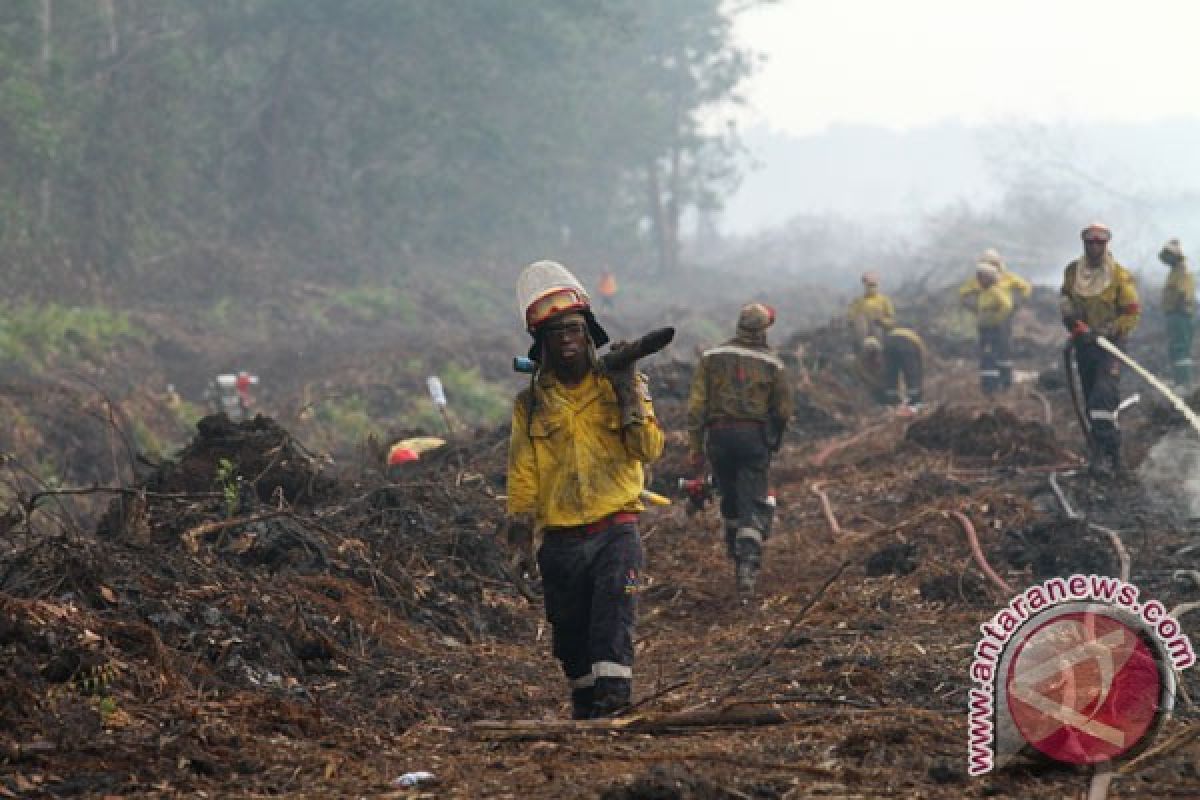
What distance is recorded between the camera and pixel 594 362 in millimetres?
7059

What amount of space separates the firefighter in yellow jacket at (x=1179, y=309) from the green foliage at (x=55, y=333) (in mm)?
15241

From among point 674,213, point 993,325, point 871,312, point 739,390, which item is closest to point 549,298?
point 739,390

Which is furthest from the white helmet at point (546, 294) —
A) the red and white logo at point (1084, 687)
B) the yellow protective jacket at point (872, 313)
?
the yellow protective jacket at point (872, 313)

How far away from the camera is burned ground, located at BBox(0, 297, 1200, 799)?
225 inches

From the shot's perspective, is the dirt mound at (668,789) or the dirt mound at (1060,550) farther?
the dirt mound at (1060,550)

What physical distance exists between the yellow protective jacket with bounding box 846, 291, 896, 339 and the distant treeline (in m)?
16.2

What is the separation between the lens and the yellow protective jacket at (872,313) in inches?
867

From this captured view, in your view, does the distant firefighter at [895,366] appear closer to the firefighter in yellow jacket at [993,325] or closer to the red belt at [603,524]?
the firefighter in yellow jacket at [993,325]

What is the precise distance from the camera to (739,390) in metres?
11.1

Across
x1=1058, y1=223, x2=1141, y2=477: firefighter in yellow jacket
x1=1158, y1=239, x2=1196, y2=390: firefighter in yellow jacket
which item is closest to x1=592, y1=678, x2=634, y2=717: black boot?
x1=1058, y1=223, x2=1141, y2=477: firefighter in yellow jacket

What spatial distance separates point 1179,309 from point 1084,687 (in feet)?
50.0

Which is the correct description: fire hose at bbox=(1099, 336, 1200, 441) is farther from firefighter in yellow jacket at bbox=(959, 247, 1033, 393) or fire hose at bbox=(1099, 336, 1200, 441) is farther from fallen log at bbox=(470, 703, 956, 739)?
firefighter in yellow jacket at bbox=(959, 247, 1033, 393)

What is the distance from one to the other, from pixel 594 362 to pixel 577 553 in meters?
0.82

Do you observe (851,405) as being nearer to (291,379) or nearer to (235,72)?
(291,379)
